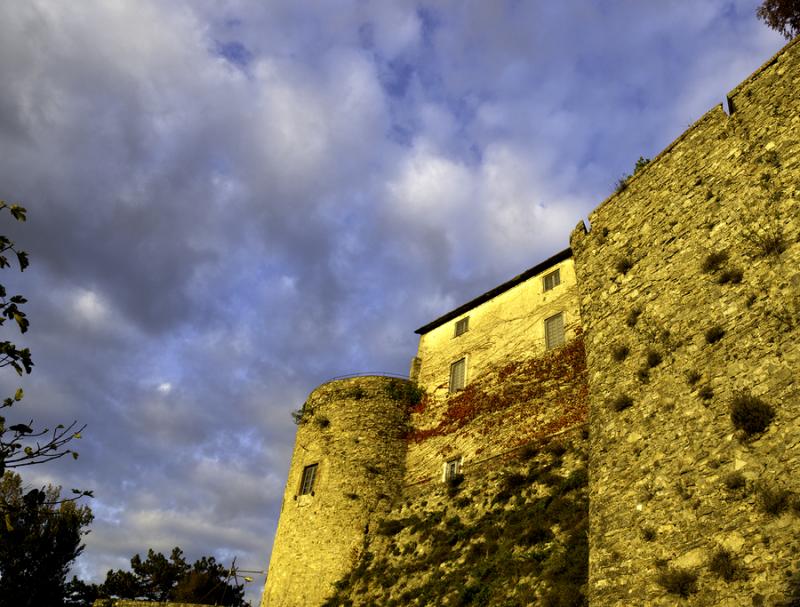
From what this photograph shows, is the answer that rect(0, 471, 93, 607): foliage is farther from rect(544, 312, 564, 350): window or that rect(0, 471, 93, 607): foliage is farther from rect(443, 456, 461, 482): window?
rect(544, 312, 564, 350): window

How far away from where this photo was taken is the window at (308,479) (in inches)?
922

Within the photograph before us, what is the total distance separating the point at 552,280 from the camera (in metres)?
23.2

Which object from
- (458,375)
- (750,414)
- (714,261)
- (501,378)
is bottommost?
(750,414)

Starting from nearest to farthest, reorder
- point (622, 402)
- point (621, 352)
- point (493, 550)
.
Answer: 1. point (622, 402)
2. point (621, 352)
3. point (493, 550)

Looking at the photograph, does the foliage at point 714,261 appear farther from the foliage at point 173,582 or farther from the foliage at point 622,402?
the foliage at point 173,582

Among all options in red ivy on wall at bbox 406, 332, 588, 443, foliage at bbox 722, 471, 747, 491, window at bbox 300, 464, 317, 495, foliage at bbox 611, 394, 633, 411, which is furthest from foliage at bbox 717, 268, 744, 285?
window at bbox 300, 464, 317, 495

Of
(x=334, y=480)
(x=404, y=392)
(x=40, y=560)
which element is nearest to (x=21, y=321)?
(x=334, y=480)

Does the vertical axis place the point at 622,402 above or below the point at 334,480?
below

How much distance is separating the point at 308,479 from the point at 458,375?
7.19 meters

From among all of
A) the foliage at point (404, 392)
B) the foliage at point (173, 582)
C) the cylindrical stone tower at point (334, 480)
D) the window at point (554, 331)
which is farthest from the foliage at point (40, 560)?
the window at point (554, 331)

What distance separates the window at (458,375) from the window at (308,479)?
6235 millimetres

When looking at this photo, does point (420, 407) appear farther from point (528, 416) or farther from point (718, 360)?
point (718, 360)

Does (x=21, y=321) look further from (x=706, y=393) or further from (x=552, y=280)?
(x=552, y=280)

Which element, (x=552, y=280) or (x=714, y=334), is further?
(x=552, y=280)
